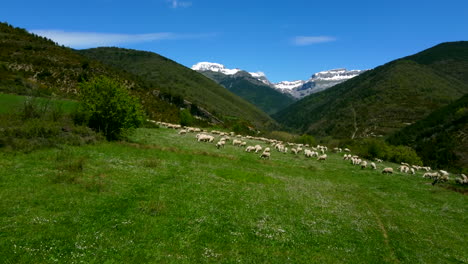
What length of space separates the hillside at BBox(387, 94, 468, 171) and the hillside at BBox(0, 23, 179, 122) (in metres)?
83.5

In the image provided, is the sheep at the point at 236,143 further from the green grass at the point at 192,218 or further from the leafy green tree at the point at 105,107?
the green grass at the point at 192,218

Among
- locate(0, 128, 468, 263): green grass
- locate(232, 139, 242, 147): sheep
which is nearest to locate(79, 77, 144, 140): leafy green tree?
locate(0, 128, 468, 263): green grass

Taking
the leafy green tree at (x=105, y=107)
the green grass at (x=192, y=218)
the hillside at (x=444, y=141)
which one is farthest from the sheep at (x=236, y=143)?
the hillside at (x=444, y=141)

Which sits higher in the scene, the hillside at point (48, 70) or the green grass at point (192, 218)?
the hillside at point (48, 70)

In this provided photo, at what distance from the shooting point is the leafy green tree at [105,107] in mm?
33625

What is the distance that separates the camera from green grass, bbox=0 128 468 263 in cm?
1033

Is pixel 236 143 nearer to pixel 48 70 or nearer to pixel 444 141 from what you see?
pixel 48 70

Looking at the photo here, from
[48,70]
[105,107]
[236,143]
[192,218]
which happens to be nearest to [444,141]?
[236,143]

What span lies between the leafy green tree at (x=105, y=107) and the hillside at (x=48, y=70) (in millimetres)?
28261

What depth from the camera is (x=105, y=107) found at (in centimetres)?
3372

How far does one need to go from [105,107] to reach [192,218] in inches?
985

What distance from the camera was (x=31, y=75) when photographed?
7081 centimetres

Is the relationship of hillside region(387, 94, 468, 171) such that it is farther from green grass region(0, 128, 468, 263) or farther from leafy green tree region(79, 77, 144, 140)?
leafy green tree region(79, 77, 144, 140)

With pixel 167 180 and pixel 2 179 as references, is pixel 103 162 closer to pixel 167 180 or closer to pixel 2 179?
pixel 167 180
